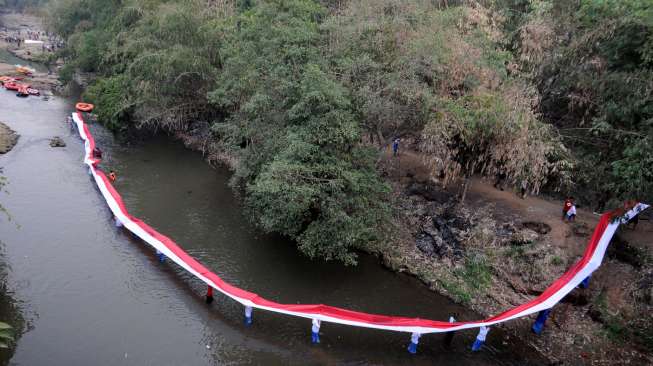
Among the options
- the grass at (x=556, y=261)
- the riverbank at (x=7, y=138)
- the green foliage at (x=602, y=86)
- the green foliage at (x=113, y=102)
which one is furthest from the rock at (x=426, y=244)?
the riverbank at (x=7, y=138)

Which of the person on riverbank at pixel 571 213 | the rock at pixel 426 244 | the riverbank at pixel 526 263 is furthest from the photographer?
the rock at pixel 426 244

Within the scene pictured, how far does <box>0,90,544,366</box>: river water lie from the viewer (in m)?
15.5

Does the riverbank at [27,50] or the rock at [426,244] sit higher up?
the riverbank at [27,50]

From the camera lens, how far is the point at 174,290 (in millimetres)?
18297

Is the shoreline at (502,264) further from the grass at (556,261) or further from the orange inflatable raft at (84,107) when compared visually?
the orange inflatable raft at (84,107)

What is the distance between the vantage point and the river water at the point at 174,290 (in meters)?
15.5

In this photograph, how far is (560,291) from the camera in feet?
52.6

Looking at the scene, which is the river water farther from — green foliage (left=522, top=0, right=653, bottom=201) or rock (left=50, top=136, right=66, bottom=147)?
green foliage (left=522, top=0, right=653, bottom=201)

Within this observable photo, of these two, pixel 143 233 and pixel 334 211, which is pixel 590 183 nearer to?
pixel 334 211

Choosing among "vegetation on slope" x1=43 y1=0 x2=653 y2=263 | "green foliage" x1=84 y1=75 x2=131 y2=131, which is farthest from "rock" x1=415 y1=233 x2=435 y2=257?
"green foliage" x1=84 y1=75 x2=131 y2=131

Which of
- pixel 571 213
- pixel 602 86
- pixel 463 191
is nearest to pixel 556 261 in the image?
pixel 571 213

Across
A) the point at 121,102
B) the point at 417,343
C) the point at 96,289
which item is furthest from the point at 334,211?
the point at 121,102

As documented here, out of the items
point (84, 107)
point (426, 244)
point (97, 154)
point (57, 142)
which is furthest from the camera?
point (84, 107)

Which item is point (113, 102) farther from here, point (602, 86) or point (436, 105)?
point (602, 86)
